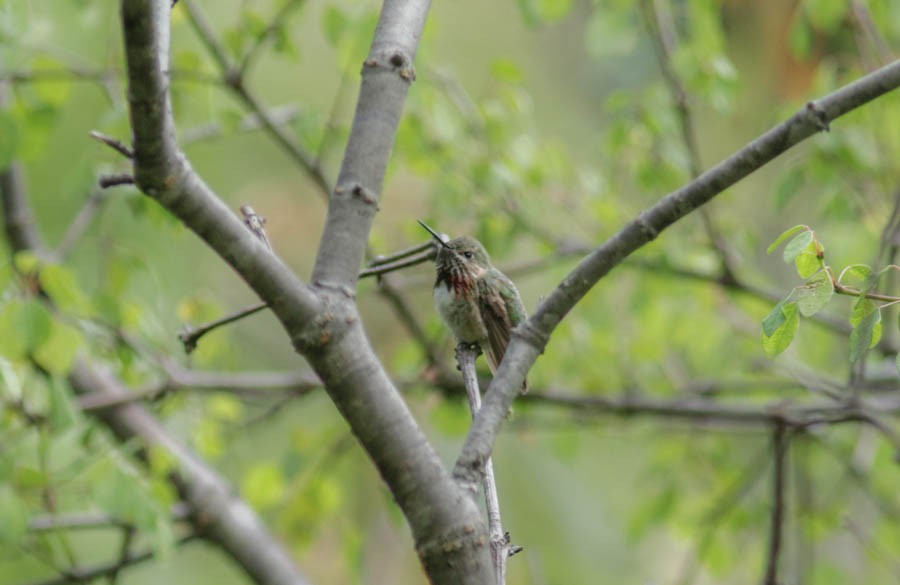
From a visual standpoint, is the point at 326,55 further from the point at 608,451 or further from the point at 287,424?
the point at 608,451

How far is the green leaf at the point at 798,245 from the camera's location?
74.5 inches

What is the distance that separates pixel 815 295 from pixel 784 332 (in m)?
0.11

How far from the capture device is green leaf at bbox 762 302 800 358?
6.41 feet

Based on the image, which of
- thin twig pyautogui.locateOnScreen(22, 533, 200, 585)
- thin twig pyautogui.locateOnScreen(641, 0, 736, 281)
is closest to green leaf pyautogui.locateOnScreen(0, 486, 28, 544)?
thin twig pyautogui.locateOnScreen(22, 533, 200, 585)

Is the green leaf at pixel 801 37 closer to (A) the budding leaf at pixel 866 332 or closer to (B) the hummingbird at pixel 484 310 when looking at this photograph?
(B) the hummingbird at pixel 484 310

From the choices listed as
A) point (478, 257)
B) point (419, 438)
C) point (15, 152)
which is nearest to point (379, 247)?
point (15, 152)

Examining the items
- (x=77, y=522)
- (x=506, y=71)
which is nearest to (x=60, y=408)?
(x=77, y=522)

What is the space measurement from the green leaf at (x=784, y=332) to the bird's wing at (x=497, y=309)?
622 millimetres

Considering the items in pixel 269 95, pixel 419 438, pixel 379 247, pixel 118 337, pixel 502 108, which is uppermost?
pixel 269 95

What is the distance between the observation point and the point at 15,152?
354cm

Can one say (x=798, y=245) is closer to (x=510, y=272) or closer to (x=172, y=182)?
(x=172, y=182)

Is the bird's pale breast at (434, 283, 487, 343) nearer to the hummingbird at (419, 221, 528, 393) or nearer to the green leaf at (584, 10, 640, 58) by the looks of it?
the hummingbird at (419, 221, 528, 393)

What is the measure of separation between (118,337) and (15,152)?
76cm

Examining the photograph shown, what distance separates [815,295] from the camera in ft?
6.25
